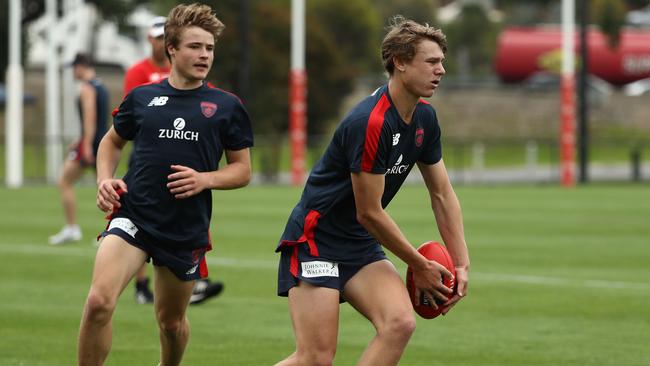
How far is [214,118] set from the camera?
7762 millimetres

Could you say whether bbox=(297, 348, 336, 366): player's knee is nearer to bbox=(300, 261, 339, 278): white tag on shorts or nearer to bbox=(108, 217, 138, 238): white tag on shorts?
bbox=(300, 261, 339, 278): white tag on shorts

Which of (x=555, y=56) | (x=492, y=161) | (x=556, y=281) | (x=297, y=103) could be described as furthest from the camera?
(x=555, y=56)

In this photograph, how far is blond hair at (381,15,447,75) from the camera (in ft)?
22.4

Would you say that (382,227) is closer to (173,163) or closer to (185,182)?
(185,182)

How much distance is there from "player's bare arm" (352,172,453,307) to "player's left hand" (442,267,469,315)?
121mm

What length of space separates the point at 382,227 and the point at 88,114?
30.4 ft

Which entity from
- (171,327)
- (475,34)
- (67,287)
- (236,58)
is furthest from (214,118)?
(475,34)

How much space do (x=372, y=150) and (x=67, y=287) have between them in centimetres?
733

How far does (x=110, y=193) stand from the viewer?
7.67 m

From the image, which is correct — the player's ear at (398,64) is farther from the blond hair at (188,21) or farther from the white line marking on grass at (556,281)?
the white line marking on grass at (556,281)

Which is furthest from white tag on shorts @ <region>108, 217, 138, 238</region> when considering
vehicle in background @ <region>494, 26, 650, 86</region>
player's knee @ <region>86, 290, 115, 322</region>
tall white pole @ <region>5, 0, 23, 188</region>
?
vehicle in background @ <region>494, 26, 650, 86</region>

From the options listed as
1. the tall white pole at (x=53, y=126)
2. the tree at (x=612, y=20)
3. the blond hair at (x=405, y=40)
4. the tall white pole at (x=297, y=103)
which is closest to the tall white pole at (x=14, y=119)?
the tall white pole at (x=53, y=126)

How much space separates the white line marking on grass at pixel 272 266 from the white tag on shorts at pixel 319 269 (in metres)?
7.10

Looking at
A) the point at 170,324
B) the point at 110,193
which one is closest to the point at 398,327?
the point at 170,324
